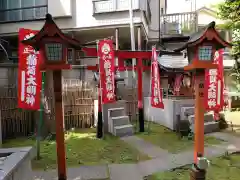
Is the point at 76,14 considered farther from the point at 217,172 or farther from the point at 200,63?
the point at 217,172

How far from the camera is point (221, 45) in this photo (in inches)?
191

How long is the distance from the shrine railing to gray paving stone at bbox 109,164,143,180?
479 inches

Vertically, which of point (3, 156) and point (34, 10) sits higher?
point (34, 10)

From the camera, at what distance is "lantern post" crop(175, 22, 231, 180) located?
15.1ft

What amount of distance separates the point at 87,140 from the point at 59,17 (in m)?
8.85

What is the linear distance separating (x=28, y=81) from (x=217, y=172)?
5976 millimetres

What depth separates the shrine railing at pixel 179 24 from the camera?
16.7 m

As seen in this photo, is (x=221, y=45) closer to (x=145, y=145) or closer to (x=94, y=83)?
(x=145, y=145)

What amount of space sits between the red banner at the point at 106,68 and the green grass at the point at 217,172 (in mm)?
3788

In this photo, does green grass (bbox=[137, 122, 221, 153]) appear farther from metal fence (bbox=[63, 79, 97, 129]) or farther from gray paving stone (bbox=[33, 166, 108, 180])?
gray paving stone (bbox=[33, 166, 108, 180])

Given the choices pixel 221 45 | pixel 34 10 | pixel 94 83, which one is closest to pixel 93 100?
pixel 94 83

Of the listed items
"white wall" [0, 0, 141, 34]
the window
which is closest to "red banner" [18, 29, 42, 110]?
"white wall" [0, 0, 141, 34]

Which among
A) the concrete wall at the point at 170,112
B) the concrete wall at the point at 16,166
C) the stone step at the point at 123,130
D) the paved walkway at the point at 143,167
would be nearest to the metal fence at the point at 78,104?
the stone step at the point at 123,130

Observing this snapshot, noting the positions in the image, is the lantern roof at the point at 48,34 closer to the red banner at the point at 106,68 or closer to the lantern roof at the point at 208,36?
the lantern roof at the point at 208,36
